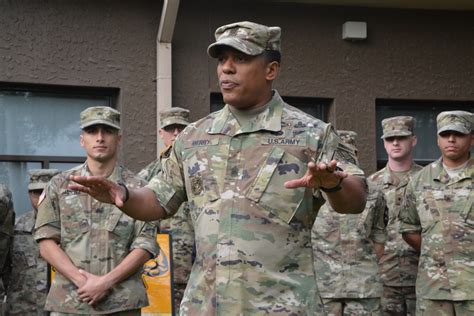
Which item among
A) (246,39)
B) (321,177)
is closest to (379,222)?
(246,39)

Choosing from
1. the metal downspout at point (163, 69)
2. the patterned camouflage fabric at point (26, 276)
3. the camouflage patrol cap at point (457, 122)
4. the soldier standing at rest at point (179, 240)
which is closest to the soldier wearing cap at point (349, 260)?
the camouflage patrol cap at point (457, 122)

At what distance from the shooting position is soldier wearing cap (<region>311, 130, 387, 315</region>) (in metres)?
7.43

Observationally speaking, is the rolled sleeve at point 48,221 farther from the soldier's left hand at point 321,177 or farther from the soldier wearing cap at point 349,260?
the soldier's left hand at point 321,177

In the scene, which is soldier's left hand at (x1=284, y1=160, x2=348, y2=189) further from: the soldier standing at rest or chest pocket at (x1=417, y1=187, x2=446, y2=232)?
the soldier standing at rest

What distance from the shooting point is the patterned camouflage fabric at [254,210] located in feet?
13.1

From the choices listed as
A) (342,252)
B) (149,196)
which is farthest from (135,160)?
(149,196)

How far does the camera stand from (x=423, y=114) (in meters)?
10.5

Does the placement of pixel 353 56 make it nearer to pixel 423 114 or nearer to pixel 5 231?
pixel 423 114

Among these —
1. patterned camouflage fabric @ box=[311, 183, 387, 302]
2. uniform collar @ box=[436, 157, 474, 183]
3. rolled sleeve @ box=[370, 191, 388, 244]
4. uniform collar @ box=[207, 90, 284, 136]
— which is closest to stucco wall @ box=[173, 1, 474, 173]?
rolled sleeve @ box=[370, 191, 388, 244]

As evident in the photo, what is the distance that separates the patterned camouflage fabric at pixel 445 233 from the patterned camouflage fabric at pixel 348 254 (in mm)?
375

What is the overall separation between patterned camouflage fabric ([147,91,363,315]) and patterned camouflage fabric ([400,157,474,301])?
3210 mm

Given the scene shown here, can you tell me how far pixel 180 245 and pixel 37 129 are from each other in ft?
7.66

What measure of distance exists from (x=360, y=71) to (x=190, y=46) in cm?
192

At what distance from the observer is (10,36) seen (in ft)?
29.3
